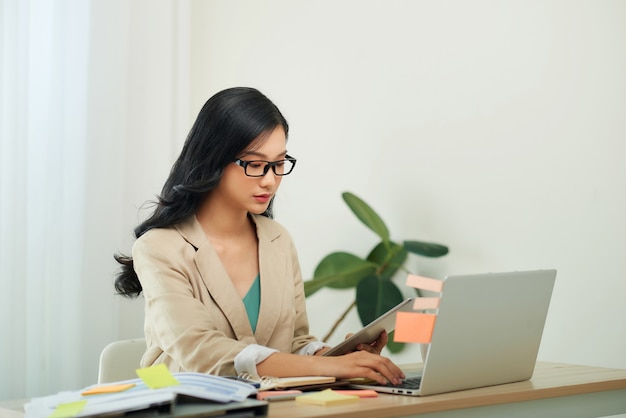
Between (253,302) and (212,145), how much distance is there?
1.26ft

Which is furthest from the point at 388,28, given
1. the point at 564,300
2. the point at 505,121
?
the point at 564,300

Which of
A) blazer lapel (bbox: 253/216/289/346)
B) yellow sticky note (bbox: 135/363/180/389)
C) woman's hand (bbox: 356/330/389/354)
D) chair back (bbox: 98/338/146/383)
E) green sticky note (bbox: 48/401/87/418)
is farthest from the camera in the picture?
chair back (bbox: 98/338/146/383)

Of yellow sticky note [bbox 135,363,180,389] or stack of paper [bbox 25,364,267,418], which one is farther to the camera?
yellow sticky note [bbox 135,363,180,389]

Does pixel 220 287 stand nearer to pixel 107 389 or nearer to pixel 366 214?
pixel 107 389

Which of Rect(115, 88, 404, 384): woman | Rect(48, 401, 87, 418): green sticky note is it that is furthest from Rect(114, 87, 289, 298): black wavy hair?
Rect(48, 401, 87, 418): green sticky note

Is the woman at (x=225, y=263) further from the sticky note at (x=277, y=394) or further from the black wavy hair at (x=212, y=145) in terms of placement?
the sticky note at (x=277, y=394)

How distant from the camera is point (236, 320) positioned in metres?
1.89

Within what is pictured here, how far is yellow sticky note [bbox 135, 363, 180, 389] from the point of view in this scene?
131 centimetres

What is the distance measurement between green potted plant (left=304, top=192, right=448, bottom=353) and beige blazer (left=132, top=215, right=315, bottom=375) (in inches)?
39.8

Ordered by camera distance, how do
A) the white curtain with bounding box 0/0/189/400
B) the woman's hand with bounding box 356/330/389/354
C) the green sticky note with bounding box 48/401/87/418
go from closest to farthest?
the green sticky note with bounding box 48/401/87/418 → the woman's hand with bounding box 356/330/389/354 → the white curtain with bounding box 0/0/189/400

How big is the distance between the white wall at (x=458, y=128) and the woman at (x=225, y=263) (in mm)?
1155

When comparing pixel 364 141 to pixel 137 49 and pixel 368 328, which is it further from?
pixel 368 328

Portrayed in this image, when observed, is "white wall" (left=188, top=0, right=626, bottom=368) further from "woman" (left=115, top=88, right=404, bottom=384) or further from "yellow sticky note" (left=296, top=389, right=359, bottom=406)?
"yellow sticky note" (left=296, top=389, right=359, bottom=406)

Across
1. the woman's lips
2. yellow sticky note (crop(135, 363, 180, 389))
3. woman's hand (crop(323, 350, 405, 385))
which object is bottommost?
woman's hand (crop(323, 350, 405, 385))
